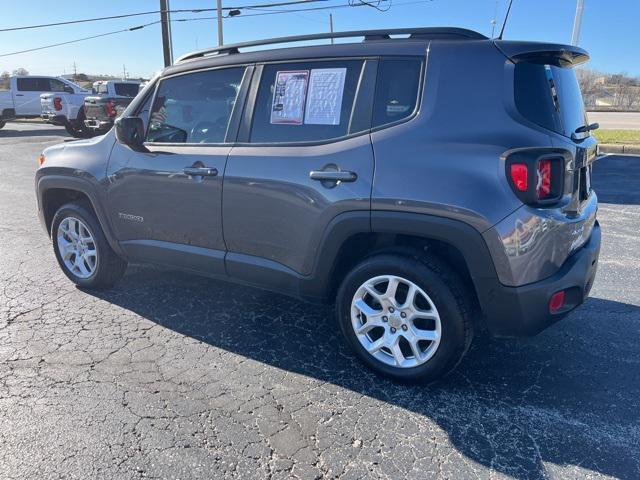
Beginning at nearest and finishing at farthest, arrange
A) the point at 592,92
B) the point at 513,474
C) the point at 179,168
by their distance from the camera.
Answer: the point at 513,474
the point at 179,168
the point at 592,92

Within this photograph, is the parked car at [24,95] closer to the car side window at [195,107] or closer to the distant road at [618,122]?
the car side window at [195,107]

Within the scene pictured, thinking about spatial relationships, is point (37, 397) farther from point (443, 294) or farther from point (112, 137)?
point (443, 294)

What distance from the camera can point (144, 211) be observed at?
378 centimetres

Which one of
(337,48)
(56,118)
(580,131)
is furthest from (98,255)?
(56,118)

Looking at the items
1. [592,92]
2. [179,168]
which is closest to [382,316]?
[179,168]

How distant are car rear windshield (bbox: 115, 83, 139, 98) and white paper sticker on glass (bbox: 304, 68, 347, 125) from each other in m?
18.1

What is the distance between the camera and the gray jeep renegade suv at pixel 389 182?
254cm

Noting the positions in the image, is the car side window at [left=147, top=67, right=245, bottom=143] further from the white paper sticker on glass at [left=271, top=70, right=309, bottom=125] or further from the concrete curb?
the concrete curb

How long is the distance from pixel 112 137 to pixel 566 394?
11.9 feet

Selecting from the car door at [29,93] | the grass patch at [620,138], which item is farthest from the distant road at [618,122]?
the car door at [29,93]

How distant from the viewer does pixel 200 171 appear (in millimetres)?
3404

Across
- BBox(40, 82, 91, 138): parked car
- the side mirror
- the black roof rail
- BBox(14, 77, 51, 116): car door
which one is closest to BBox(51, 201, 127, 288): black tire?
the side mirror

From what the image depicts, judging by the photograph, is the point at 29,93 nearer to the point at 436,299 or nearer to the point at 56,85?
the point at 56,85

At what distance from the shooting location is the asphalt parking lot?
234 cm
